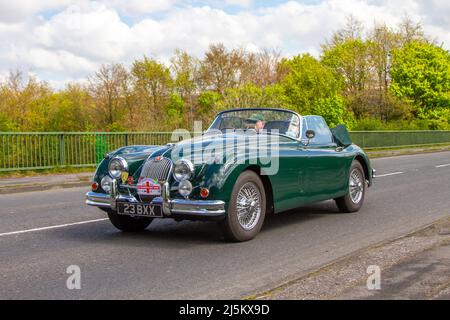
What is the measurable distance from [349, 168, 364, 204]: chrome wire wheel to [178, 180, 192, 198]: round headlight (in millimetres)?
3757

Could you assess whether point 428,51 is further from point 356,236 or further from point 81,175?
point 356,236

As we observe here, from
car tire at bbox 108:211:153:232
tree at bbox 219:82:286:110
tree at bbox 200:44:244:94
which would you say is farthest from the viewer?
tree at bbox 200:44:244:94

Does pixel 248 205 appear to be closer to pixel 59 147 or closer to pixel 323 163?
pixel 323 163

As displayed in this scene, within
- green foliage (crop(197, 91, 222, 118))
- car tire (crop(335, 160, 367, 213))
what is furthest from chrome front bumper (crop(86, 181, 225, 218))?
green foliage (crop(197, 91, 222, 118))

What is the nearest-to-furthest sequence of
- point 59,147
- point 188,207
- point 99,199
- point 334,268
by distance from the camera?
point 334,268 → point 188,207 → point 99,199 → point 59,147

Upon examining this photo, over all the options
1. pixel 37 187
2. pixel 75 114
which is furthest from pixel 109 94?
pixel 37 187

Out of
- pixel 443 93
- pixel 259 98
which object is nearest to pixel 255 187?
pixel 259 98

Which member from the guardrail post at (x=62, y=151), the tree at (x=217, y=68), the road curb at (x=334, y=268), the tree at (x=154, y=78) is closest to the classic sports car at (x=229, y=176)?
the road curb at (x=334, y=268)

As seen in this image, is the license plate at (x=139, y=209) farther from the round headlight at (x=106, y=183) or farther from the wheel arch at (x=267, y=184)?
the wheel arch at (x=267, y=184)

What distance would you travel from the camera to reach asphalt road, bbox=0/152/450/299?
4961mm

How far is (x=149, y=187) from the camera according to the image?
678 centimetres

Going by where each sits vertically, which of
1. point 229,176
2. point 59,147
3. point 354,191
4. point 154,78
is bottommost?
point 354,191

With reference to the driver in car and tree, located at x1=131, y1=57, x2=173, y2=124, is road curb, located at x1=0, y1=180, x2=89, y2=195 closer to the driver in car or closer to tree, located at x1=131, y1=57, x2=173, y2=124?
the driver in car

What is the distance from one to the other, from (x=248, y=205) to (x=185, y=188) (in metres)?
0.85
